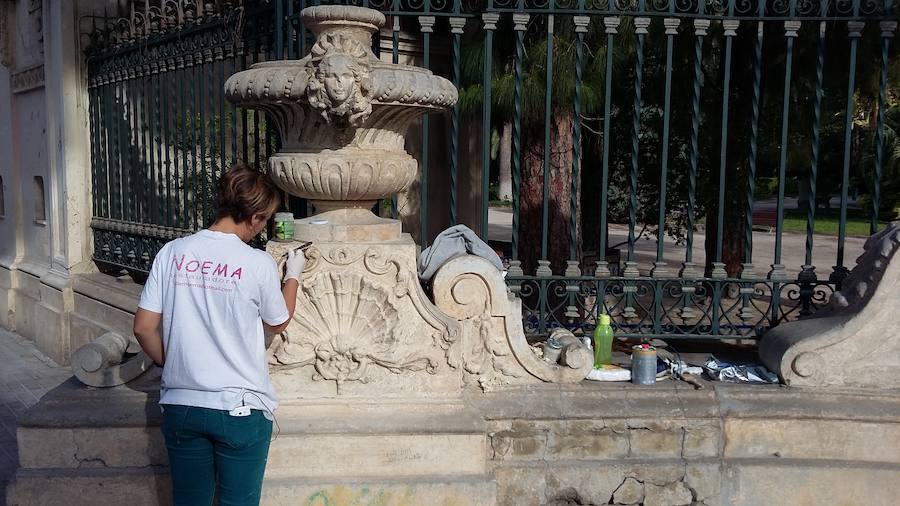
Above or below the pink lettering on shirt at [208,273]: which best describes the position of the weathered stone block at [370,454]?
below

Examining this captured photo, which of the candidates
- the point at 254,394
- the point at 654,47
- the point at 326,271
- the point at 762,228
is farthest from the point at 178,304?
the point at 762,228

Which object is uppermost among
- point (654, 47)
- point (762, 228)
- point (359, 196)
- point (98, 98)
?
point (654, 47)

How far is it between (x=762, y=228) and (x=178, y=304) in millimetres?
23092

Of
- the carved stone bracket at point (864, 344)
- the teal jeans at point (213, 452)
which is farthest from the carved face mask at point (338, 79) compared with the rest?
the carved stone bracket at point (864, 344)

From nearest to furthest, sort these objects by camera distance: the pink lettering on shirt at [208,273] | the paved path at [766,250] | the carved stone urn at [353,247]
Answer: the pink lettering on shirt at [208,273]
the carved stone urn at [353,247]
the paved path at [766,250]

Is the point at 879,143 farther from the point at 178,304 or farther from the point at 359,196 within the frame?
the point at 178,304

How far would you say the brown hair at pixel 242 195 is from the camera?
308 cm

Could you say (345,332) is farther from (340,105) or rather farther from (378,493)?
(340,105)

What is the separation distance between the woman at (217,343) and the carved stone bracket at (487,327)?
1.15 metres

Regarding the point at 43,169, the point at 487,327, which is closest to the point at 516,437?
the point at 487,327

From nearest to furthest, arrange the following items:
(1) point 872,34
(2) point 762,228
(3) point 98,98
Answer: (1) point 872,34 → (3) point 98,98 → (2) point 762,228

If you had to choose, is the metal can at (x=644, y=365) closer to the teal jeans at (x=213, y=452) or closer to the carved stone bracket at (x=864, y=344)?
the carved stone bracket at (x=864, y=344)

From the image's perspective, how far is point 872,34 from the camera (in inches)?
294

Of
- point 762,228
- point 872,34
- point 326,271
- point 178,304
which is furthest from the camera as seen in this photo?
point 762,228
